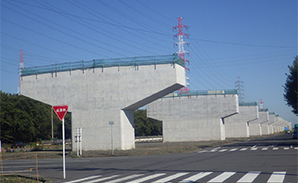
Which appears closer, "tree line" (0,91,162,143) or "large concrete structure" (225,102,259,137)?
"tree line" (0,91,162,143)

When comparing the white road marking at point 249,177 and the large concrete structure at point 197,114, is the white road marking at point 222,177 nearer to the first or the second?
the white road marking at point 249,177

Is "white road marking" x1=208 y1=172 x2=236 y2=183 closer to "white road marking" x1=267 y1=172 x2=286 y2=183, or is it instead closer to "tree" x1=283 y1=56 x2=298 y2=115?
"white road marking" x1=267 y1=172 x2=286 y2=183

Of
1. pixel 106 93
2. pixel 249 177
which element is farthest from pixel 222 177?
pixel 106 93

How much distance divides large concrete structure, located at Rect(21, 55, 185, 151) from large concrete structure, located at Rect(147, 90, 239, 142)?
86.9 feet

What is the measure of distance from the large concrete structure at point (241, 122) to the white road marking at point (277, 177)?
226 ft

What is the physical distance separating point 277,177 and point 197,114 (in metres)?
50.2

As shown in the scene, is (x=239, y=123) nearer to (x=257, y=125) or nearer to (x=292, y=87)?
(x=257, y=125)

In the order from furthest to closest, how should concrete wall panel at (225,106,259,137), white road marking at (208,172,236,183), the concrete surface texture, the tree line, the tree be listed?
the concrete surface texture → concrete wall panel at (225,106,259,137) → the tree line → the tree → white road marking at (208,172,236,183)

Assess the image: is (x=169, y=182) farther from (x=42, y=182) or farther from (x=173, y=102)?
(x=173, y=102)

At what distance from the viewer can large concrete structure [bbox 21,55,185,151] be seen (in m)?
35.4

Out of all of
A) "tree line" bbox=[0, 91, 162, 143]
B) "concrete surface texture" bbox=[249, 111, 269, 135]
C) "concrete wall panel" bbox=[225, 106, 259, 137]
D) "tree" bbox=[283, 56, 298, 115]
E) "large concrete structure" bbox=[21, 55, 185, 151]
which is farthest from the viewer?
"concrete surface texture" bbox=[249, 111, 269, 135]

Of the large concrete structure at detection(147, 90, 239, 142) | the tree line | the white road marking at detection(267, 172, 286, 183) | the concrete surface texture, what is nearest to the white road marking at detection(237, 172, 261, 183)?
the white road marking at detection(267, 172, 286, 183)

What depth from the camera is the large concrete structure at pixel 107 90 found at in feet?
116

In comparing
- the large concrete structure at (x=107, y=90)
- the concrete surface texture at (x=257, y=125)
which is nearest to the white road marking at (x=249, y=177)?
the large concrete structure at (x=107, y=90)
